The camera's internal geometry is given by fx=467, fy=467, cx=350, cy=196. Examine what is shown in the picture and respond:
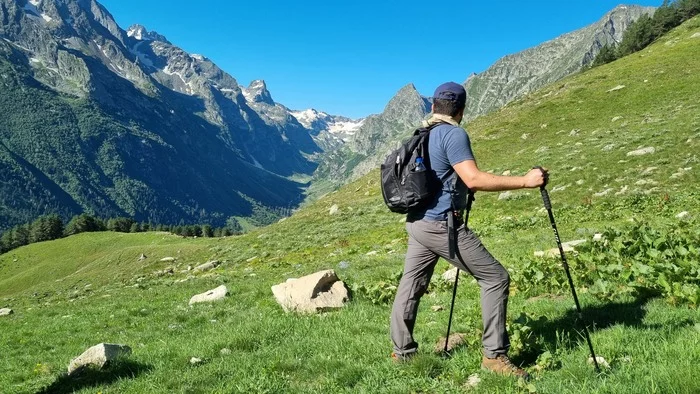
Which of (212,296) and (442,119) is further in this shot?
(212,296)

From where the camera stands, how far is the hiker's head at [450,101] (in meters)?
6.70

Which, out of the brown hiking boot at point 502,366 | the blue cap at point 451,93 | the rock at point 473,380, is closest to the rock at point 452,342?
the rock at point 473,380

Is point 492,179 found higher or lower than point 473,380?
higher

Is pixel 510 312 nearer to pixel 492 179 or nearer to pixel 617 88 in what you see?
pixel 492 179

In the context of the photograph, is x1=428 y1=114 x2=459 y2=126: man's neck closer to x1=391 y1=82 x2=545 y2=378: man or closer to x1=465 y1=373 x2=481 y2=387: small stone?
x1=391 y1=82 x2=545 y2=378: man

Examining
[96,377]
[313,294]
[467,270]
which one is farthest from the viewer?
[313,294]

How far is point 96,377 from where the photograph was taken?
884cm

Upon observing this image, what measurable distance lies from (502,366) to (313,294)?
696 centimetres

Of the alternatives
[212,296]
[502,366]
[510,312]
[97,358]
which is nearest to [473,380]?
[502,366]

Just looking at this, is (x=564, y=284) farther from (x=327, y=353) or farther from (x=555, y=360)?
(x=327, y=353)

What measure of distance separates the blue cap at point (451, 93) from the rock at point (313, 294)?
7.08 metres

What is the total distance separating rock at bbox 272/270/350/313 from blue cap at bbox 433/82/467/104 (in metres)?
7.08

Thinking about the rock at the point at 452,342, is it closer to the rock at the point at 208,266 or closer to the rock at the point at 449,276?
the rock at the point at 449,276

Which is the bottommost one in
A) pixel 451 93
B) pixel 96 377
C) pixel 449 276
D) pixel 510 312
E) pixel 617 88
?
pixel 449 276
